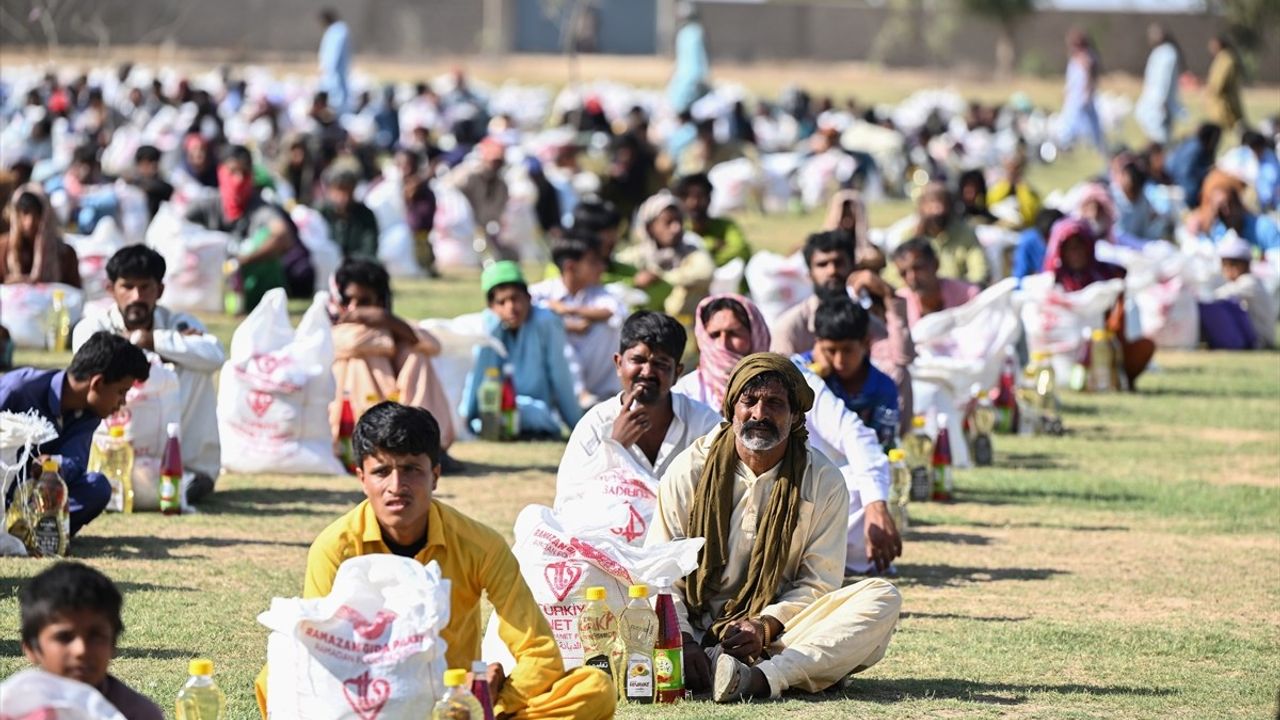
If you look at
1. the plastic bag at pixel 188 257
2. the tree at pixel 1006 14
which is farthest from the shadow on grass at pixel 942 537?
the tree at pixel 1006 14

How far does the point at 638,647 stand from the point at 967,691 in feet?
3.43

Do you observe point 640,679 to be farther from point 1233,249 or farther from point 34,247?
point 1233,249

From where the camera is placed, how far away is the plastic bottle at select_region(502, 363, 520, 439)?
41.1 ft

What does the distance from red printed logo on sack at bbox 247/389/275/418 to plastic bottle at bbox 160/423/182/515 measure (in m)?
1.25

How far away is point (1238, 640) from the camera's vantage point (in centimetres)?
779

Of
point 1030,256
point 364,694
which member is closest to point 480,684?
point 364,694

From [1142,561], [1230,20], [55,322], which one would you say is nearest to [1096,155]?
[1230,20]

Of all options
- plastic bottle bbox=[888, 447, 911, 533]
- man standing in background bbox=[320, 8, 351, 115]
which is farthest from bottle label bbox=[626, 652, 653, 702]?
man standing in background bbox=[320, 8, 351, 115]

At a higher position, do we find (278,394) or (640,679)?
(278,394)

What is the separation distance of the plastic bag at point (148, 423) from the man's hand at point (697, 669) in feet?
12.9

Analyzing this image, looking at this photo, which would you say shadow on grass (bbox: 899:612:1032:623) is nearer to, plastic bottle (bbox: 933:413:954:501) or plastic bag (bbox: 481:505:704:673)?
plastic bag (bbox: 481:505:704:673)

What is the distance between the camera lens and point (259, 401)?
439 inches

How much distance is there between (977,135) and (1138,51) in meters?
33.6

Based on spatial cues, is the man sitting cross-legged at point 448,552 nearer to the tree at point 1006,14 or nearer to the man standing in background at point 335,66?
the man standing in background at point 335,66
